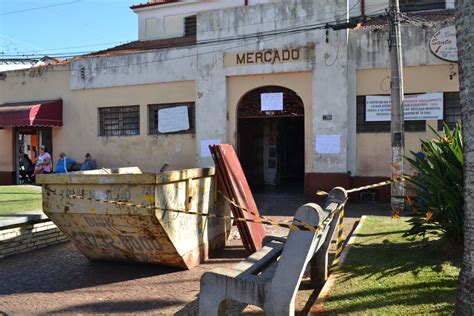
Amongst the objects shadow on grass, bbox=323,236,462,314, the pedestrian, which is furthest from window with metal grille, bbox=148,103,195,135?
shadow on grass, bbox=323,236,462,314

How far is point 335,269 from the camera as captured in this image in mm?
5520

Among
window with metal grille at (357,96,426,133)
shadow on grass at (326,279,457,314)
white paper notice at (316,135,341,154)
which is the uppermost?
window with metal grille at (357,96,426,133)

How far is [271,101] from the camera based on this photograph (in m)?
14.0

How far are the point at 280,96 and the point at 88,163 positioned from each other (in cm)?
732

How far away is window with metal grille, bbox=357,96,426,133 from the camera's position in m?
12.7

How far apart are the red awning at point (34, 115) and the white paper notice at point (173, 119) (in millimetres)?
4377

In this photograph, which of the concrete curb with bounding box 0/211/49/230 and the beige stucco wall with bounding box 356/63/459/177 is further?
the beige stucco wall with bounding box 356/63/459/177

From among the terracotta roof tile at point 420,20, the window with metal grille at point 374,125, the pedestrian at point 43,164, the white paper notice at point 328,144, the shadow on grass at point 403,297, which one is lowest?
the shadow on grass at point 403,297

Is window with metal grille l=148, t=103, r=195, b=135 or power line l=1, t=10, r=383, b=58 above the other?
power line l=1, t=10, r=383, b=58

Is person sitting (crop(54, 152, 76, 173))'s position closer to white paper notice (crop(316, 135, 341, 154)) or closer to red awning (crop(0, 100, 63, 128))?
red awning (crop(0, 100, 63, 128))

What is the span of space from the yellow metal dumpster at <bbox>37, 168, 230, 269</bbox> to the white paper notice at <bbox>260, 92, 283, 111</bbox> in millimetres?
7688

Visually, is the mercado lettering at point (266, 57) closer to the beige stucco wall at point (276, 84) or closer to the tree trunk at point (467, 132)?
the beige stucco wall at point (276, 84)

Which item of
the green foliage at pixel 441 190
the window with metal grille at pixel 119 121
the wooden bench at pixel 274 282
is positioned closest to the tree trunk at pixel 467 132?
the wooden bench at pixel 274 282

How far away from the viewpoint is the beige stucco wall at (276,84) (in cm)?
1341
